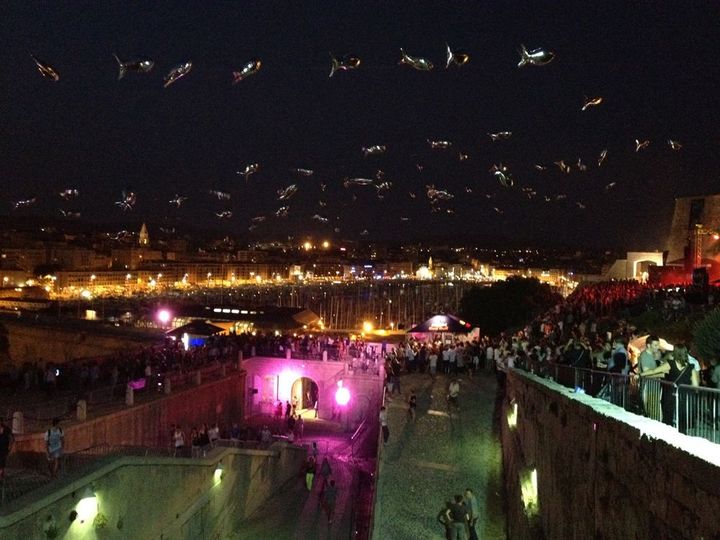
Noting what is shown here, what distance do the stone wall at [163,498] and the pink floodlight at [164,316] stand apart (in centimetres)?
2006

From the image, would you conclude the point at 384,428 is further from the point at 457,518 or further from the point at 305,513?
the point at 457,518

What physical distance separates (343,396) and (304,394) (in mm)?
3792

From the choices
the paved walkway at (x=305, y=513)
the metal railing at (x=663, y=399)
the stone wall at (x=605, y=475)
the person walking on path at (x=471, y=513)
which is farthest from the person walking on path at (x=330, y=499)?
the metal railing at (x=663, y=399)

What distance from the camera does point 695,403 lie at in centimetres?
609

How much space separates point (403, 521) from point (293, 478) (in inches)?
317

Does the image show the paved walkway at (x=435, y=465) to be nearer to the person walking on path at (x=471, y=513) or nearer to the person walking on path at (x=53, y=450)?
the person walking on path at (x=471, y=513)

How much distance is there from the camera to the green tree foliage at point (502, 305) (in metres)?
48.1

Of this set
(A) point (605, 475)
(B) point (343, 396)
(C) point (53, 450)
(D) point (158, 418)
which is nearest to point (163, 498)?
(C) point (53, 450)

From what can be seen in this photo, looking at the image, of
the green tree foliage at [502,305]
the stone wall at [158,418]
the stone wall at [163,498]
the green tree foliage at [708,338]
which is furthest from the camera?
the green tree foliage at [502,305]

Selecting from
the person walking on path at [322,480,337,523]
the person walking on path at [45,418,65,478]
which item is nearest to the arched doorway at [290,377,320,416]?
the person walking on path at [322,480,337,523]

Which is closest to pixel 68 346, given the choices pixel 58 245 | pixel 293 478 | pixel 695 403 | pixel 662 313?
pixel 293 478

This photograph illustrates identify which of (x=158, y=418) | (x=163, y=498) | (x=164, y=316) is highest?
(x=164, y=316)

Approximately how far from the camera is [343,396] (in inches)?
966

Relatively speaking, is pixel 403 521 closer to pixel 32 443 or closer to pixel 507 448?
pixel 507 448
